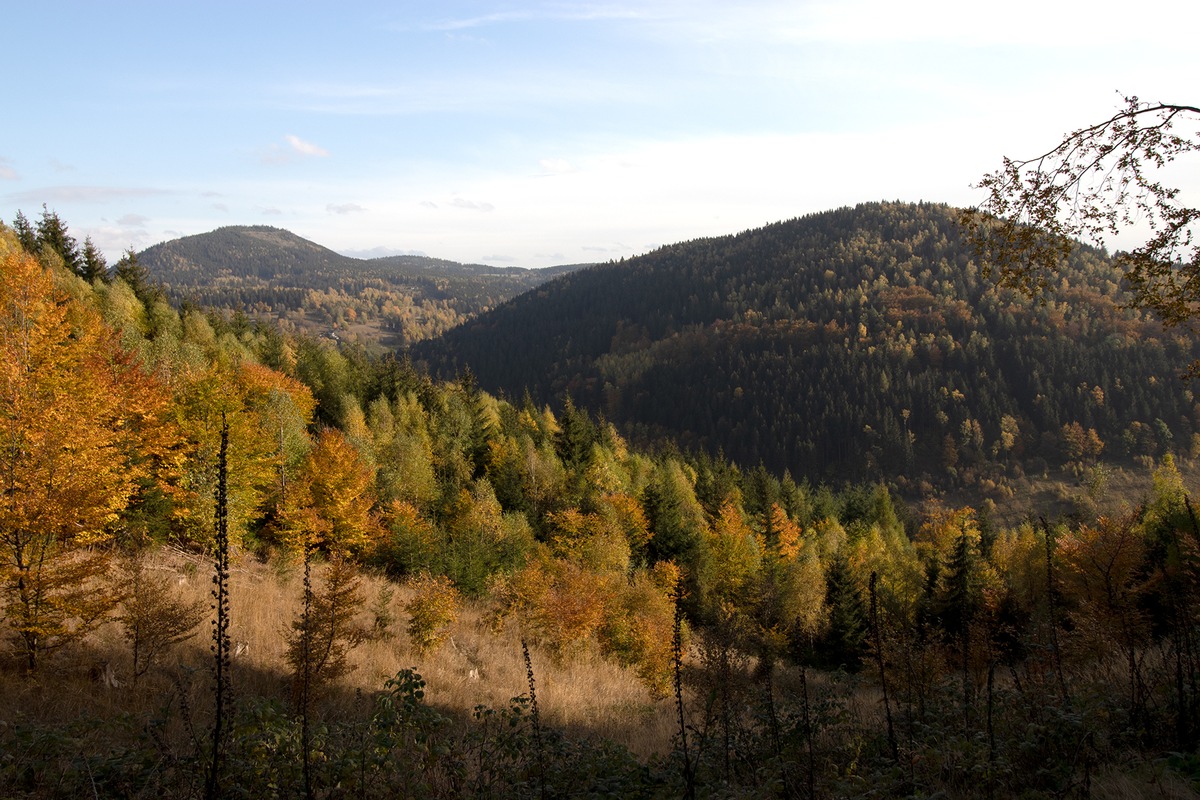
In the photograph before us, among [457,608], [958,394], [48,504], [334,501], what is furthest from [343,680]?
[958,394]

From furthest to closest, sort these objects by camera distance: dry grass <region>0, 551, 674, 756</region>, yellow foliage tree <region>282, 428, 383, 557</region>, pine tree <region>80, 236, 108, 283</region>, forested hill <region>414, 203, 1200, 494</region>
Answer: forested hill <region>414, 203, 1200, 494</region>
pine tree <region>80, 236, 108, 283</region>
yellow foliage tree <region>282, 428, 383, 557</region>
dry grass <region>0, 551, 674, 756</region>

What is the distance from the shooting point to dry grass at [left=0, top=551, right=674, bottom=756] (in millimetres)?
12547

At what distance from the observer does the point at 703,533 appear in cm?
4947

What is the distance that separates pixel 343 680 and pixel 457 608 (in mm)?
10187

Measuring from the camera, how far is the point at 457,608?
94.6ft

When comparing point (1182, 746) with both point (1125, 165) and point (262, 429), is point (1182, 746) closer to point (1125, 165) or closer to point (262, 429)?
point (1125, 165)

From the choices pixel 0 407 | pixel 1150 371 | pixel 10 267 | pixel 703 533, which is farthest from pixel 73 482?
pixel 1150 371

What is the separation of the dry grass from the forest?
0.16 meters

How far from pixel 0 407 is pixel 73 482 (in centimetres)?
253

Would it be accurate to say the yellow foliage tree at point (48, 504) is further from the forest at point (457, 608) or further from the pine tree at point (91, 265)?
the pine tree at point (91, 265)

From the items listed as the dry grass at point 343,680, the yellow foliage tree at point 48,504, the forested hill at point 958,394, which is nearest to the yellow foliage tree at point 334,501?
the dry grass at point 343,680

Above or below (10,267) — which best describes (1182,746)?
below

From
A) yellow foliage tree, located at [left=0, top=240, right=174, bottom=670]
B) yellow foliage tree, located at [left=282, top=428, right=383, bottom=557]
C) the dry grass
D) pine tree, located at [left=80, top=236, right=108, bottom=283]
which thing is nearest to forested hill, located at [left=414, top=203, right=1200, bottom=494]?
pine tree, located at [left=80, top=236, right=108, bottom=283]

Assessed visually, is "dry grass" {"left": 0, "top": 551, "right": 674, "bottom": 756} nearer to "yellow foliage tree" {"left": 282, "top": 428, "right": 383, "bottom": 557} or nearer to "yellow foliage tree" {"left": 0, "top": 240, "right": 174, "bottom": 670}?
"yellow foliage tree" {"left": 0, "top": 240, "right": 174, "bottom": 670}
